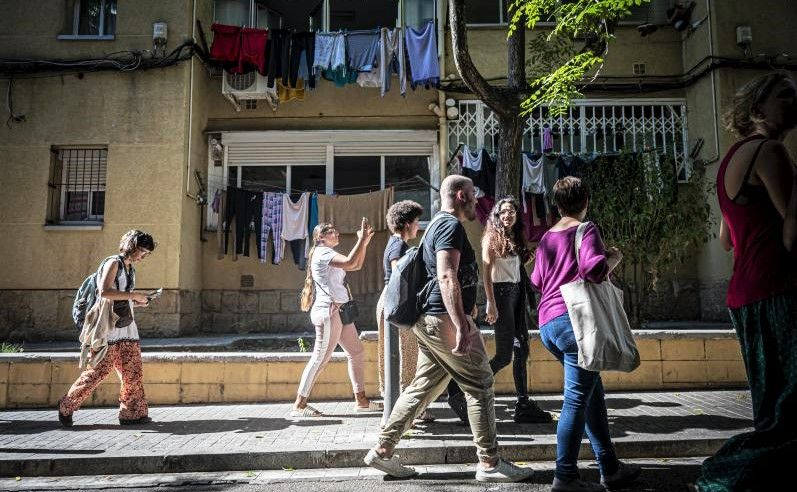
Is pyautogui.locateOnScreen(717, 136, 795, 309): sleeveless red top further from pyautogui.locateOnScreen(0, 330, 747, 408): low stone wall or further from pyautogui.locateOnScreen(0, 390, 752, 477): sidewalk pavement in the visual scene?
pyautogui.locateOnScreen(0, 330, 747, 408): low stone wall

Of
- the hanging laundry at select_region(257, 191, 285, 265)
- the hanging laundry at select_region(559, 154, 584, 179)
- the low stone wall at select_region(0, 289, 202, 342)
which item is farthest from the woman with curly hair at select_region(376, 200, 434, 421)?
the low stone wall at select_region(0, 289, 202, 342)

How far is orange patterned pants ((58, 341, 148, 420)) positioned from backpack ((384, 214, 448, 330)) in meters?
3.20

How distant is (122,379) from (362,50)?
25.4 ft

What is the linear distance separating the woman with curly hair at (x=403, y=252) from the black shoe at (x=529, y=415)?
2.78 ft

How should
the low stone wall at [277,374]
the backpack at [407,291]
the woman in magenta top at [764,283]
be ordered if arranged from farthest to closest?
1. the low stone wall at [277,374]
2. the backpack at [407,291]
3. the woman in magenta top at [764,283]

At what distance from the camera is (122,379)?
5.29 metres

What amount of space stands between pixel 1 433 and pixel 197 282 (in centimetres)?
589

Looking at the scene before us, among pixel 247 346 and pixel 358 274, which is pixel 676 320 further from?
pixel 247 346

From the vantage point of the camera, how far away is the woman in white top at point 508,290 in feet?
14.7

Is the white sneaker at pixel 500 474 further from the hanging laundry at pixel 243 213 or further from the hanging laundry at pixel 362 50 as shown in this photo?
the hanging laundry at pixel 362 50

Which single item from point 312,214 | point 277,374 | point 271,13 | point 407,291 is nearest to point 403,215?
point 407,291

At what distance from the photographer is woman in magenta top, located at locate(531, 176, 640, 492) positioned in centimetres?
311

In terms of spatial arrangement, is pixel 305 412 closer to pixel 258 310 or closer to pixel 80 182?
pixel 258 310

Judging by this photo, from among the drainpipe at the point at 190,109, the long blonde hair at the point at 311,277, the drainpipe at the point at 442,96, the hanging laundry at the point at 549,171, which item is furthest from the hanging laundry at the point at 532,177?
the drainpipe at the point at 190,109
